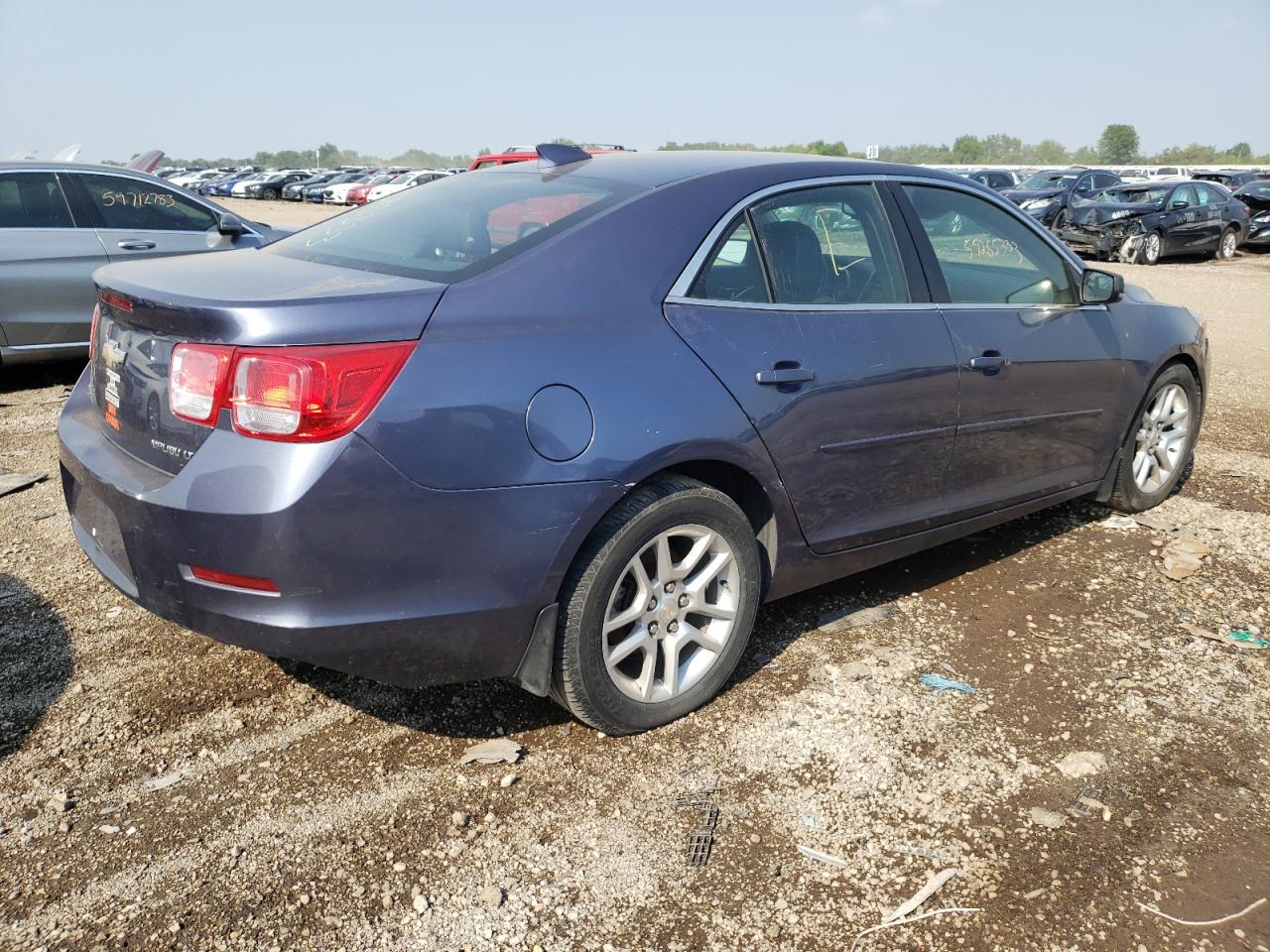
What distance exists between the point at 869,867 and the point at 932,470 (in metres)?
1.62

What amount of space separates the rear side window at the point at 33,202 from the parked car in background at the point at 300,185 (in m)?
43.0

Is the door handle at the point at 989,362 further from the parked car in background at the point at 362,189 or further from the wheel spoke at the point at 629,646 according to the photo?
the parked car in background at the point at 362,189

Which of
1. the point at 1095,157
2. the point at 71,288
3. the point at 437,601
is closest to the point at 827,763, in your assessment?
the point at 437,601

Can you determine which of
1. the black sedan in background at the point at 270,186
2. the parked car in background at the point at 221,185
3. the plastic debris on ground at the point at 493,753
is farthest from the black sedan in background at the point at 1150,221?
the parked car in background at the point at 221,185

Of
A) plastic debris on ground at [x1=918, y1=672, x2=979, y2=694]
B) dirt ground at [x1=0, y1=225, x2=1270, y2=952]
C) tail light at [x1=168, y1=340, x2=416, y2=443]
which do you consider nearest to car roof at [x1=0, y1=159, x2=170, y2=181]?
dirt ground at [x1=0, y1=225, x2=1270, y2=952]

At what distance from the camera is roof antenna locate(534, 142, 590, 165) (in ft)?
11.9

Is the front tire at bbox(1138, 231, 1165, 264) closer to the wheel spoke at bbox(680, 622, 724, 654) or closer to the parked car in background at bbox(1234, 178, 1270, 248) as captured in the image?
the parked car in background at bbox(1234, 178, 1270, 248)

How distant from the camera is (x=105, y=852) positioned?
2.46m

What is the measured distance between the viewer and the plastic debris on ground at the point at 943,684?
11.1 feet

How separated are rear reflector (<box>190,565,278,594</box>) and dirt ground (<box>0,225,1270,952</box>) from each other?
0.64 meters

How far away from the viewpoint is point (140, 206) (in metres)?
7.55

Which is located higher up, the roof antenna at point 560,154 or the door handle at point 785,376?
the roof antenna at point 560,154

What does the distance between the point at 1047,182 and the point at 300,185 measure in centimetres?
3506

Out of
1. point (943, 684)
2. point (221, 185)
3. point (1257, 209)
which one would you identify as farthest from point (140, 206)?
point (221, 185)
